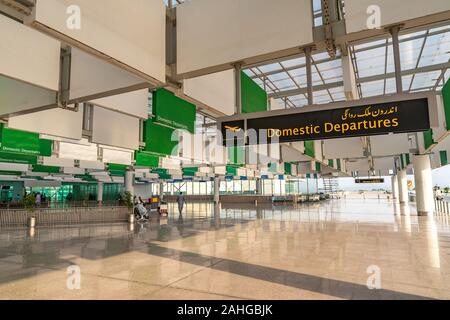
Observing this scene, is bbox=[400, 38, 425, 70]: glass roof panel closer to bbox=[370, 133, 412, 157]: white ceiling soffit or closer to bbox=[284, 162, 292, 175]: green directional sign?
bbox=[370, 133, 412, 157]: white ceiling soffit

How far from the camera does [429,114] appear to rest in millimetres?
3918

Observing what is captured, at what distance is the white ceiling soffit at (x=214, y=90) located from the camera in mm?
5902

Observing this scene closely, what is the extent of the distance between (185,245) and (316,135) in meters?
6.50

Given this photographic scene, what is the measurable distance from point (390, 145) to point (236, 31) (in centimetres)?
1631

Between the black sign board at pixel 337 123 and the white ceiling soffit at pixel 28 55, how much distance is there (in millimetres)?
3400

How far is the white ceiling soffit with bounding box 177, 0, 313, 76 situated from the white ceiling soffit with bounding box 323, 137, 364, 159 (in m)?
12.8

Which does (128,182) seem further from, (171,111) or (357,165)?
(357,165)

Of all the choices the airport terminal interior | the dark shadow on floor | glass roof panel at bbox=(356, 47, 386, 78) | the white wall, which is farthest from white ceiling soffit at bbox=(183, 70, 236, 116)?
→ the white wall

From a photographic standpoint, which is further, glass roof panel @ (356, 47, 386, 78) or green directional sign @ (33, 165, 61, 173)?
green directional sign @ (33, 165, 61, 173)

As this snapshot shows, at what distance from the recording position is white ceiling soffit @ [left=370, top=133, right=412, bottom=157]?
17641mm

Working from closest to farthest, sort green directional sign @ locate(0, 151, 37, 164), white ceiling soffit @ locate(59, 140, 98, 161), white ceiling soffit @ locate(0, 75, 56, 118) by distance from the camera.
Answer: white ceiling soffit @ locate(0, 75, 56, 118)
white ceiling soffit @ locate(59, 140, 98, 161)
green directional sign @ locate(0, 151, 37, 164)

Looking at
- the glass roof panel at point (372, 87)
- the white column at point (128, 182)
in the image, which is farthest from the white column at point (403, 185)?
the white column at point (128, 182)

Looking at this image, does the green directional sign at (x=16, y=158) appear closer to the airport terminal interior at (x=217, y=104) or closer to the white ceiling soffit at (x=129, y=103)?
the airport terminal interior at (x=217, y=104)
